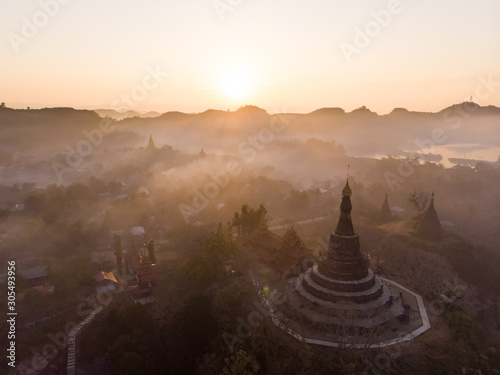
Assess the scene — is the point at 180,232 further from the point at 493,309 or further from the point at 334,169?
the point at 334,169

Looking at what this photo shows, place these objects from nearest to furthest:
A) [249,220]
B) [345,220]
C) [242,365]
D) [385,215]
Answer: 1. [242,365]
2. [345,220]
3. [249,220]
4. [385,215]

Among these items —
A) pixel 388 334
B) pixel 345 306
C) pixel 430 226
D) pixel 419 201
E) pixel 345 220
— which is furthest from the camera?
pixel 419 201

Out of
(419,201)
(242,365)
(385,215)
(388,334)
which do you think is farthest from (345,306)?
(419,201)

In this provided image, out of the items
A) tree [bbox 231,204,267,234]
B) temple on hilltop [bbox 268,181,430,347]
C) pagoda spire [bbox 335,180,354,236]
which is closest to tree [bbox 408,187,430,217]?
tree [bbox 231,204,267,234]

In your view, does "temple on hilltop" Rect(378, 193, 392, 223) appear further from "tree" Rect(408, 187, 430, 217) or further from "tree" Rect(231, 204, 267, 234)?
"tree" Rect(231, 204, 267, 234)

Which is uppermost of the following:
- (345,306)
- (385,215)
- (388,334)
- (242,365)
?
(345,306)

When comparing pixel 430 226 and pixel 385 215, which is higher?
pixel 430 226

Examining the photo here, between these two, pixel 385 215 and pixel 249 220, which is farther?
pixel 385 215

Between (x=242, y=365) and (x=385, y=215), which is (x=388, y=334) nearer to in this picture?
(x=242, y=365)

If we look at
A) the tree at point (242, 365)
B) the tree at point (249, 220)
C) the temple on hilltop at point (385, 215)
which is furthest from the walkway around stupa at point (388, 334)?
the temple on hilltop at point (385, 215)
